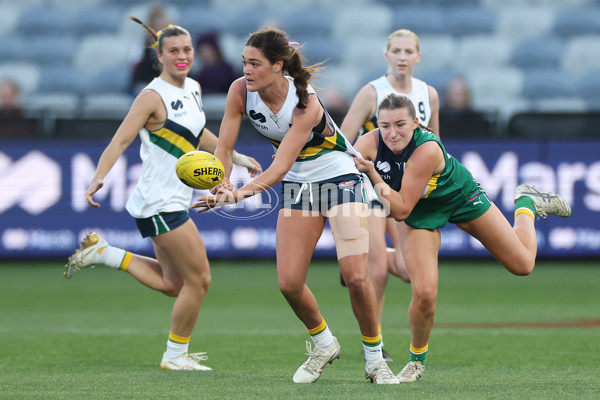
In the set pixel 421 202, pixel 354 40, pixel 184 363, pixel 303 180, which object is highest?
pixel 354 40

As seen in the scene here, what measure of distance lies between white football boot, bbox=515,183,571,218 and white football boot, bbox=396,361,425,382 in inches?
76.2

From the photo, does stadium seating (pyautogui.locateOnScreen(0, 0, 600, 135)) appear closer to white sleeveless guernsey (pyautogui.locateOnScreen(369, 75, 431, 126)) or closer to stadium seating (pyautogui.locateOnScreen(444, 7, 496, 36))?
stadium seating (pyautogui.locateOnScreen(444, 7, 496, 36))

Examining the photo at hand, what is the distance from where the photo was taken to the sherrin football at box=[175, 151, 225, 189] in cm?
572

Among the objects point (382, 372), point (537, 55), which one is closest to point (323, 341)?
point (382, 372)

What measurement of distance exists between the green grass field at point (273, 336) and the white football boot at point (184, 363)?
8 cm

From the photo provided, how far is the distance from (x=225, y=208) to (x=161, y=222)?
5.87 meters

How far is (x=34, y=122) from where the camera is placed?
42.5 ft

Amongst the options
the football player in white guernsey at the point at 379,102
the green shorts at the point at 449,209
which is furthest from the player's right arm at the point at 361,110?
the green shorts at the point at 449,209

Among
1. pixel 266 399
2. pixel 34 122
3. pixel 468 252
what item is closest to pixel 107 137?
pixel 34 122

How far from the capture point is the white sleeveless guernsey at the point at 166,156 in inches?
273

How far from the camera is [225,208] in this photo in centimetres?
1274

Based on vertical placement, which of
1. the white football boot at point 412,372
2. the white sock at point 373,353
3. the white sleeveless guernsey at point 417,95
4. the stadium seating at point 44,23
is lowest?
the white football boot at point 412,372

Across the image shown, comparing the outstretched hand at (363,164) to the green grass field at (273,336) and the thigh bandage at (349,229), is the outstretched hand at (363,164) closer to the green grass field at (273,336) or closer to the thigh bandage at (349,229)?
the thigh bandage at (349,229)

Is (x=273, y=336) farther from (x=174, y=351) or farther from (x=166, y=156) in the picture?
(x=166, y=156)
